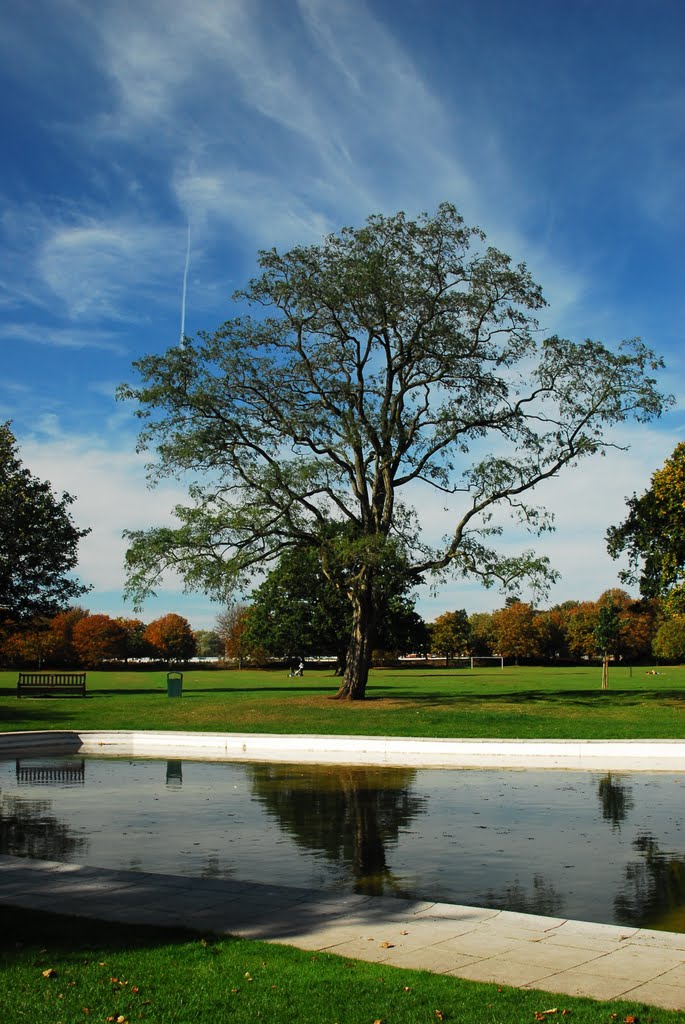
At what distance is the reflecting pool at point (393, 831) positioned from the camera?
948cm

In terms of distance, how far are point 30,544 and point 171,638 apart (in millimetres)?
99583

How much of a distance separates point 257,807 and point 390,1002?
955 cm

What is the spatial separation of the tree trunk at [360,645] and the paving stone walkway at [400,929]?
25043mm

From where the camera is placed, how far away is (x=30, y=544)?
43.8 metres

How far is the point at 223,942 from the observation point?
6812 mm

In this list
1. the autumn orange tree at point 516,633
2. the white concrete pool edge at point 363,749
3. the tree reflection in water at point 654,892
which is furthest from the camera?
the autumn orange tree at point 516,633

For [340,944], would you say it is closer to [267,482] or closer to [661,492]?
[267,482]

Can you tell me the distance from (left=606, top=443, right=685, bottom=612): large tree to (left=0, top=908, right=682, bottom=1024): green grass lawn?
92.4 ft

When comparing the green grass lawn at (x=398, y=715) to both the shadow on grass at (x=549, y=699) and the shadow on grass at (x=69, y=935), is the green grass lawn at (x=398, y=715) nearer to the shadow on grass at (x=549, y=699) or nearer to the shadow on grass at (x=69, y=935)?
the shadow on grass at (x=549, y=699)

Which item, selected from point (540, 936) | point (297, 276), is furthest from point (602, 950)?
point (297, 276)

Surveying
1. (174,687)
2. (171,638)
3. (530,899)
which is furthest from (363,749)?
(171,638)

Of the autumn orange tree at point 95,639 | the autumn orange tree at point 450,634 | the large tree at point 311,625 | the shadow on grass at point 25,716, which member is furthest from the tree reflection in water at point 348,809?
the autumn orange tree at point 450,634

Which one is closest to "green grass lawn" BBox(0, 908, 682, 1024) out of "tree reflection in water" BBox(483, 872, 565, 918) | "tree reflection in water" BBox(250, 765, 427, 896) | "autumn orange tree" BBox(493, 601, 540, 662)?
"tree reflection in water" BBox(483, 872, 565, 918)

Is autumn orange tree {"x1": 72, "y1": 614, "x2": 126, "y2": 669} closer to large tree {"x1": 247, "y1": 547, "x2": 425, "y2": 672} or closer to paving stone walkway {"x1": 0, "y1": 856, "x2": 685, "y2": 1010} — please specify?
large tree {"x1": 247, "y1": 547, "x2": 425, "y2": 672}
